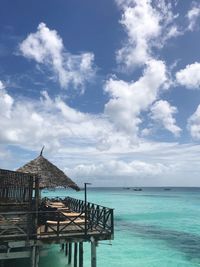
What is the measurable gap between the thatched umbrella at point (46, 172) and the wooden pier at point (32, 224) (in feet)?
2.28

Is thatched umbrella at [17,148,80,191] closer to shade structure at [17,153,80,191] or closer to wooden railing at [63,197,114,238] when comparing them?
shade structure at [17,153,80,191]

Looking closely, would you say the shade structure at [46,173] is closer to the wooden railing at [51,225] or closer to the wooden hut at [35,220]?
the wooden hut at [35,220]

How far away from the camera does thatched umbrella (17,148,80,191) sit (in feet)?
54.1

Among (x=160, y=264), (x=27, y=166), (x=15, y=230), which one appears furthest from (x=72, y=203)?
(x=15, y=230)

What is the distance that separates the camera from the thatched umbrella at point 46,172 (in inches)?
649

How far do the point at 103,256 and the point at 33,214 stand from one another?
13.7m

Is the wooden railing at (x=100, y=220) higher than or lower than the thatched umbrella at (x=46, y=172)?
lower

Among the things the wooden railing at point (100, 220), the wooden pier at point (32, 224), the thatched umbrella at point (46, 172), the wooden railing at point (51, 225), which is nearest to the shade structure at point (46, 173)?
the thatched umbrella at point (46, 172)

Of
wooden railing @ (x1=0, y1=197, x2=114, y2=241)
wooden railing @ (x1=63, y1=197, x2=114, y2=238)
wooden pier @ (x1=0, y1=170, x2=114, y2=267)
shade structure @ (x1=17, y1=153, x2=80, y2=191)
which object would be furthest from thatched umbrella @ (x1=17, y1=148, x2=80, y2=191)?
wooden railing @ (x1=63, y1=197, x2=114, y2=238)

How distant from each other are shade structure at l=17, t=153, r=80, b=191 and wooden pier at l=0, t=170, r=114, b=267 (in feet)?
2.27

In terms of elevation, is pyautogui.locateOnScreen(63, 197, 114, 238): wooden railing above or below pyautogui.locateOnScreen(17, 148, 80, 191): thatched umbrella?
below

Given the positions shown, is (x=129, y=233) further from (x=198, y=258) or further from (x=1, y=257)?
(x=1, y=257)

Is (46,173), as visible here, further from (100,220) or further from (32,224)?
(100,220)

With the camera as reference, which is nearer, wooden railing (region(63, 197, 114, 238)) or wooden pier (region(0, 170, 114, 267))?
wooden pier (region(0, 170, 114, 267))
